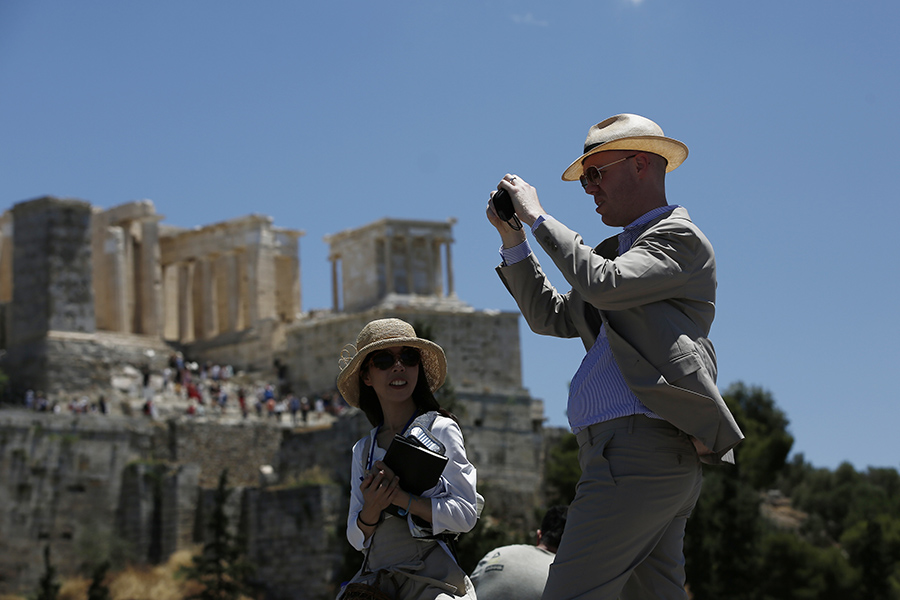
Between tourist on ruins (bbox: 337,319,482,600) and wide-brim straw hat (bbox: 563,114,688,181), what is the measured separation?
1111 millimetres

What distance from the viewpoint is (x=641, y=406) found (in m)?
4.47

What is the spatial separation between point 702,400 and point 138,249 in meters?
51.2

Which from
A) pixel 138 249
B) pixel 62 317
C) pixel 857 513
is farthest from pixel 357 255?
pixel 857 513

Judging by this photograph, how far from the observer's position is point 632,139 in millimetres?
4785

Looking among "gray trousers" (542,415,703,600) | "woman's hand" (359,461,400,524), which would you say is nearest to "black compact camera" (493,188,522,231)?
"gray trousers" (542,415,703,600)

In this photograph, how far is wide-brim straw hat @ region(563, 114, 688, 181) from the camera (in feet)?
15.7

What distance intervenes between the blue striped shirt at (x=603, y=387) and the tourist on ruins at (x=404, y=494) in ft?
1.80

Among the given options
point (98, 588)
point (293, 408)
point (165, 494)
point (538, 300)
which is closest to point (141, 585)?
point (98, 588)

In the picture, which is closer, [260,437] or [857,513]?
[260,437]

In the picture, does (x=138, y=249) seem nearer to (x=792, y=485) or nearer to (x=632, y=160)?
(x=792, y=485)

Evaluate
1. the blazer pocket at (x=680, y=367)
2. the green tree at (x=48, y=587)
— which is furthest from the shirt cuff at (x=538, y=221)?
the green tree at (x=48, y=587)

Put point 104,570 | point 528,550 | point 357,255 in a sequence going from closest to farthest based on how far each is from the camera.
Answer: point 528,550, point 104,570, point 357,255

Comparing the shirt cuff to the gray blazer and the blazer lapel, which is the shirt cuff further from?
the blazer lapel

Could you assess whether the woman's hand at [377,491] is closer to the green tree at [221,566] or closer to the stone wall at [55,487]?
the green tree at [221,566]
